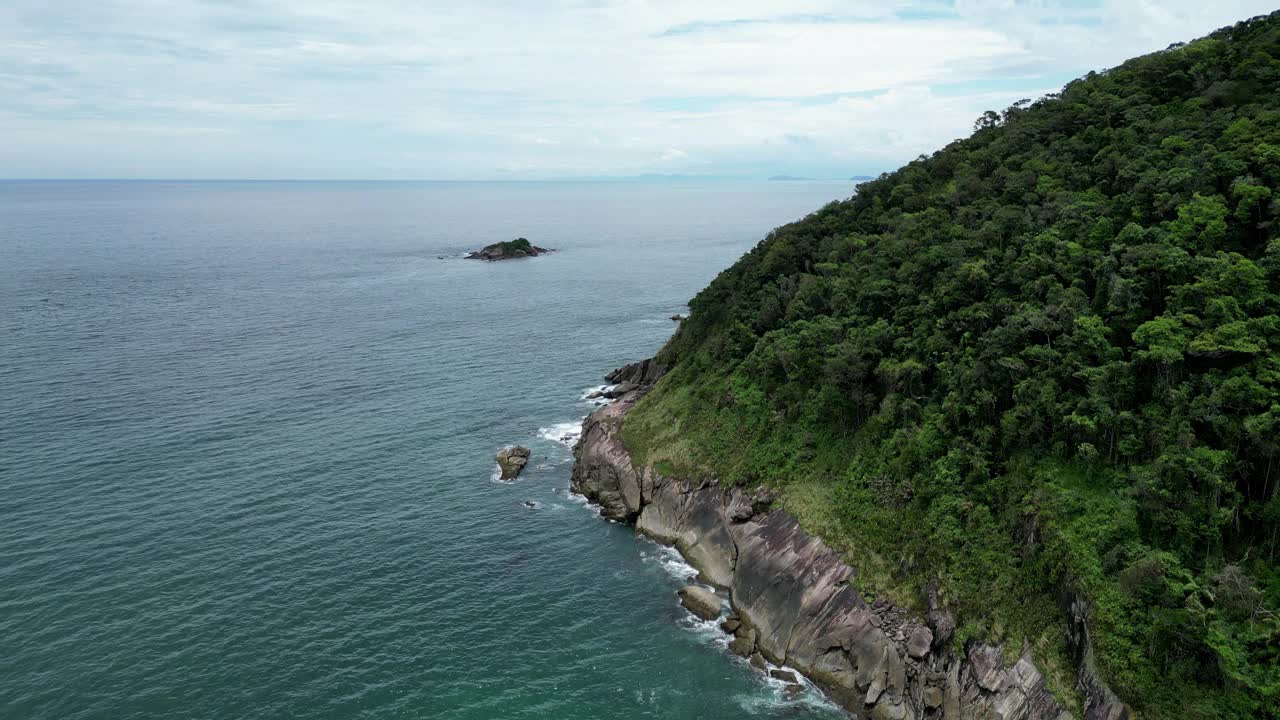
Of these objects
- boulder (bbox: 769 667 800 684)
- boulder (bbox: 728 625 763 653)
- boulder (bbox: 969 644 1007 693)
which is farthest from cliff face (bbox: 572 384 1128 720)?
boulder (bbox: 769 667 800 684)

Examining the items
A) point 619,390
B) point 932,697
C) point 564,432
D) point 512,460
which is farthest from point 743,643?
point 619,390

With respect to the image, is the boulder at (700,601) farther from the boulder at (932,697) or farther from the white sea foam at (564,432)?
the white sea foam at (564,432)

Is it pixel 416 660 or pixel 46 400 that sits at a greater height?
pixel 46 400

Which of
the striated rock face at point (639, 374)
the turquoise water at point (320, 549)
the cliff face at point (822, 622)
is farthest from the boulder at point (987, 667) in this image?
the striated rock face at point (639, 374)

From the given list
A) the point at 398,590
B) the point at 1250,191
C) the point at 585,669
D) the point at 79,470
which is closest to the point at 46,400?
the point at 79,470

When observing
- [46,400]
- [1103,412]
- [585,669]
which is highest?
[1103,412]

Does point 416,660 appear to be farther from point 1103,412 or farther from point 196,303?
point 196,303

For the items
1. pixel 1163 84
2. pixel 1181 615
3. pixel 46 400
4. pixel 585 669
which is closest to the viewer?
pixel 1181 615
